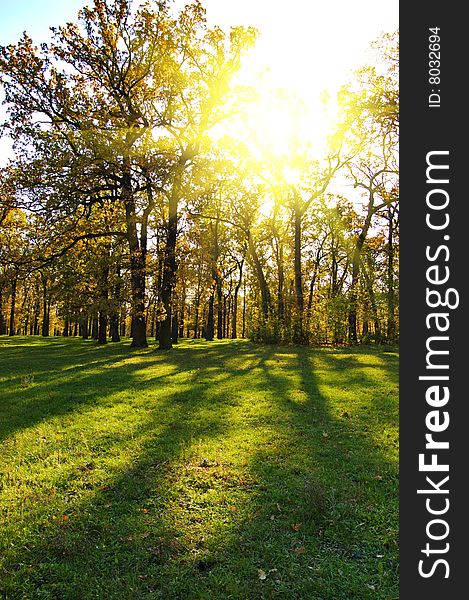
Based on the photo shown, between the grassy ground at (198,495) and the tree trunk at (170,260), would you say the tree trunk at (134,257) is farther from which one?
the grassy ground at (198,495)

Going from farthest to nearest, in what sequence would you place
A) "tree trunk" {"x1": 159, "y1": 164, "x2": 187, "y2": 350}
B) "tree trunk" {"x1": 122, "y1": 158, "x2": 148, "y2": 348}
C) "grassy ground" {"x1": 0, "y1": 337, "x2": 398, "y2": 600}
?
"tree trunk" {"x1": 159, "y1": 164, "x2": 187, "y2": 350} < "tree trunk" {"x1": 122, "y1": 158, "x2": 148, "y2": 348} < "grassy ground" {"x1": 0, "y1": 337, "x2": 398, "y2": 600}

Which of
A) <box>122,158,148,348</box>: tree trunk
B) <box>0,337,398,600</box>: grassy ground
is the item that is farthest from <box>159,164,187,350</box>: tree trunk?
<box>0,337,398,600</box>: grassy ground

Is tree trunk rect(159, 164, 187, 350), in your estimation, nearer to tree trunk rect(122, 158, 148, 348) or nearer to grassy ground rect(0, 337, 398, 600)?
tree trunk rect(122, 158, 148, 348)

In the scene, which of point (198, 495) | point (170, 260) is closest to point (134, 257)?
point (170, 260)

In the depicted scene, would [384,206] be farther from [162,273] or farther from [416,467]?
[416,467]

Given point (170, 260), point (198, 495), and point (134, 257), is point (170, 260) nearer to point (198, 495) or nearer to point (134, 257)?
point (134, 257)

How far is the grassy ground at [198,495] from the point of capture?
3578mm

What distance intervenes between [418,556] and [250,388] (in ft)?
31.0

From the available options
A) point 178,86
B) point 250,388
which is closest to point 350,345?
point 250,388

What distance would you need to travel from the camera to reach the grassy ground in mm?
3578

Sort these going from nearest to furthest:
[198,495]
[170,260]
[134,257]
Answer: [198,495]
[134,257]
[170,260]

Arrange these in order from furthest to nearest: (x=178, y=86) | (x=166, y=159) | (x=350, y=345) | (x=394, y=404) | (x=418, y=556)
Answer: (x=350, y=345), (x=178, y=86), (x=166, y=159), (x=394, y=404), (x=418, y=556)

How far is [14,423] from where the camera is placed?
8.14 metres

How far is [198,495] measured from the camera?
506 centimetres
